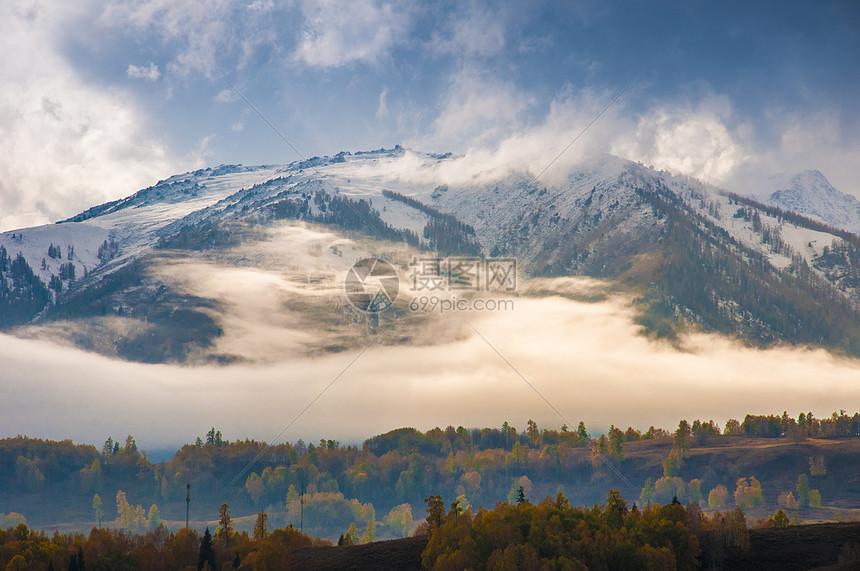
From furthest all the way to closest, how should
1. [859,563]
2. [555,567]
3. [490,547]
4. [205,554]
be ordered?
[205,554]
[490,547]
[555,567]
[859,563]

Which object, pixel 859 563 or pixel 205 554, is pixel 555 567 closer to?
pixel 859 563

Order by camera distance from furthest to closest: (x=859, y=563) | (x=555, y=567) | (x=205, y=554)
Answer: (x=205, y=554) → (x=555, y=567) → (x=859, y=563)

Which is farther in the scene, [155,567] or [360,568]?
[155,567]

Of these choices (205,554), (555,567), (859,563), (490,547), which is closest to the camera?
(859,563)

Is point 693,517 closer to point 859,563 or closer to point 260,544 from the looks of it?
point 859,563

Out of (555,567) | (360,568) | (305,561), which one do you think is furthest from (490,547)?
(305,561)

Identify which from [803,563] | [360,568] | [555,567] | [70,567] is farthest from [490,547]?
[70,567]

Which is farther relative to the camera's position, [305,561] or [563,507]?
[563,507]

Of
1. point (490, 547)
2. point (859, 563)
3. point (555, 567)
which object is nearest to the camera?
point (859, 563)
